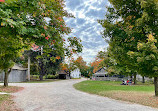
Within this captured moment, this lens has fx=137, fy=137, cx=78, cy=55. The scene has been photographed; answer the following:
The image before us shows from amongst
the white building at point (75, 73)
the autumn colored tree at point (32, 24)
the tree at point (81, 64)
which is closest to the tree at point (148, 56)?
the autumn colored tree at point (32, 24)

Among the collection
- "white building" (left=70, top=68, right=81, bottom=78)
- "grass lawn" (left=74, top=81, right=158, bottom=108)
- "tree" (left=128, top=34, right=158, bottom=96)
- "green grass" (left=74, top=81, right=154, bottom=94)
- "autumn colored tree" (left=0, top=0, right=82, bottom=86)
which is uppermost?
"autumn colored tree" (left=0, top=0, right=82, bottom=86)

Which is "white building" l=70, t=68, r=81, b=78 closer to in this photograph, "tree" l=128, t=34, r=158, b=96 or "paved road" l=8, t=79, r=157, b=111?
"paved road" l=8, t=79, r=157, b=111

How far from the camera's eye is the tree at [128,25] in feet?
32.4

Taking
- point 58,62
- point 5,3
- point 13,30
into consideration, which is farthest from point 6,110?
point 58,62

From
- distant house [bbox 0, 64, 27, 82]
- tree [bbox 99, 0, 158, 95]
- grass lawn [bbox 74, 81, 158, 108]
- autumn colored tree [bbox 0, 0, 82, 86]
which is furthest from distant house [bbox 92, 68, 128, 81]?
autumn colored tree [bbox 0, 0, 82, 86]

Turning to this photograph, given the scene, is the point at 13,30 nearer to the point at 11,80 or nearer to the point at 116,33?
the point at 116,33

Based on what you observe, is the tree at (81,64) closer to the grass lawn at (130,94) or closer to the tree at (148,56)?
the grass lawn at (130,94)

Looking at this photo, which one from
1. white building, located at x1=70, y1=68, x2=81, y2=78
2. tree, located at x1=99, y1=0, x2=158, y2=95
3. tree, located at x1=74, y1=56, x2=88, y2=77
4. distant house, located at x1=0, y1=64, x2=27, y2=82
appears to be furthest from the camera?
white building, located at x1=70, y1=68, x2=81, y2=78

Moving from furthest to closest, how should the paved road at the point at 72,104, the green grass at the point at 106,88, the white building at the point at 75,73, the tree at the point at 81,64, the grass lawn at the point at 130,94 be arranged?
the white building at the point at 75,73 < the tree at the point at 81,64 < the green grass at the point at 106,88 < the grass lawn at the point at 130,94 < the paved road at the point at 72,104

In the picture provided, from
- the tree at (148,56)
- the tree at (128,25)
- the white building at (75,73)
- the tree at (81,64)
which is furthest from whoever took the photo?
the white building at (75,73)

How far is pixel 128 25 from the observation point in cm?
1212

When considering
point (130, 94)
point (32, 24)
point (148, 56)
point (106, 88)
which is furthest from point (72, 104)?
point (106, 88)

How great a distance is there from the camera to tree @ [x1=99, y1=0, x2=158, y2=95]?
32.4 feet

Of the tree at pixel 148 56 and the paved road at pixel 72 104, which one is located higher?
the tree at pixel 148 56
